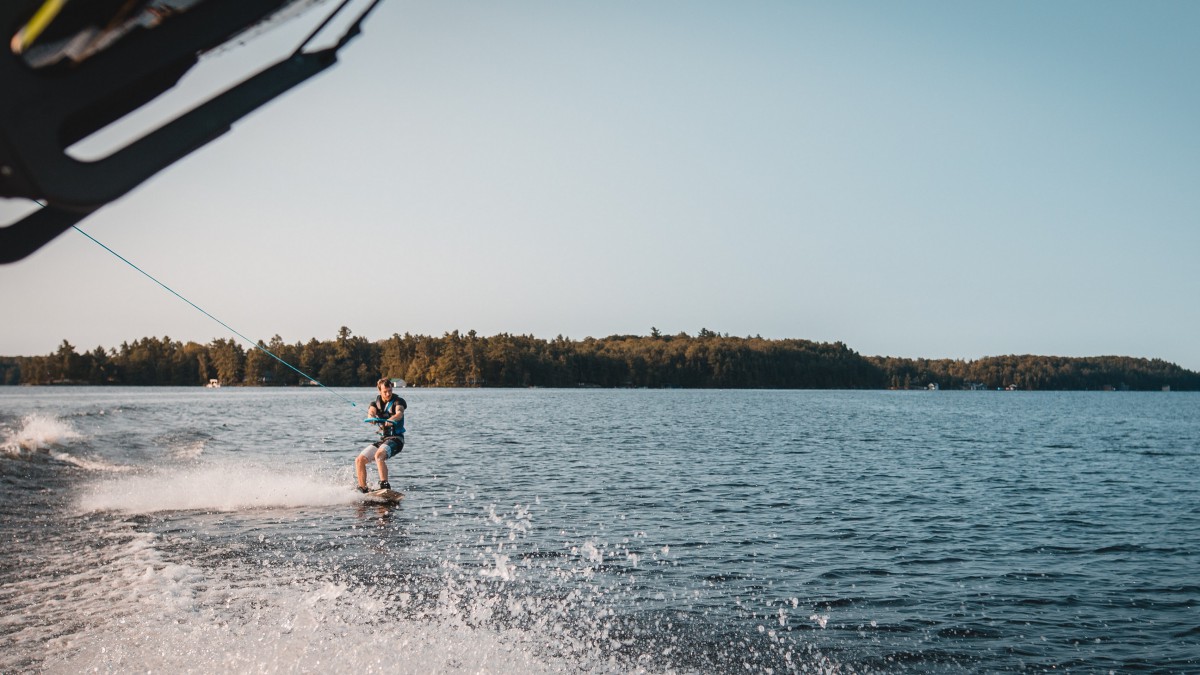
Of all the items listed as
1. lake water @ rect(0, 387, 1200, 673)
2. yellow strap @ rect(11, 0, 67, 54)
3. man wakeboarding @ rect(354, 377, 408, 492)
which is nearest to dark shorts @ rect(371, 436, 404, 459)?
man wakeboarding @ rect(354, 377, 408, 492)

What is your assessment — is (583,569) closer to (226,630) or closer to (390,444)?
(226,630)

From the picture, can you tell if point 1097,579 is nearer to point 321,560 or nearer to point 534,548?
point 534,548

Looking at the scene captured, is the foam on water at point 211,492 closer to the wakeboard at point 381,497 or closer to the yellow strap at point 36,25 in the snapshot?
the wakeboard at point 381,497

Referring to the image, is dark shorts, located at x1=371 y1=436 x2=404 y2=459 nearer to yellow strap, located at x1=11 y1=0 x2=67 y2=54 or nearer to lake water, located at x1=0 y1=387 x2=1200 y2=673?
Answer: lake water, located at x1=0 y1=387 x2=1200 y2=673

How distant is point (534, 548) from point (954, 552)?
7.02 metres

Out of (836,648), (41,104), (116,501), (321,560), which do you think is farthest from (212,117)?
(116,501)

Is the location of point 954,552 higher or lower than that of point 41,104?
lower

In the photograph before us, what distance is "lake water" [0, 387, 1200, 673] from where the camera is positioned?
7.65 metres

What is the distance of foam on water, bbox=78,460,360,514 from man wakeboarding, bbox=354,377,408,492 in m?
0.68

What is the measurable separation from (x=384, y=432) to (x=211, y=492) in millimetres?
3710

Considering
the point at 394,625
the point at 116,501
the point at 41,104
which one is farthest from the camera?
the point at 116,501

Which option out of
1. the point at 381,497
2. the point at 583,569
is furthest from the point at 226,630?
the point at 381,497

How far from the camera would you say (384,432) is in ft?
54.8

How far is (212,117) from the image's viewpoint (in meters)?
2.12
